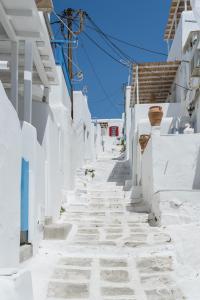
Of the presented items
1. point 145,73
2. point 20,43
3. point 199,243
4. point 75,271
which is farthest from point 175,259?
point 145,73

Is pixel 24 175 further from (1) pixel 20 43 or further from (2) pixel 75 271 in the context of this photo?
(1) pixel 20 43

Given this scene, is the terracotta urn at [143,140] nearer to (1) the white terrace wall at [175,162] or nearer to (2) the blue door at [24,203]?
(1) the white terrace wall at [175,162]

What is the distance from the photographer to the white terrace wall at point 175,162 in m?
10.5

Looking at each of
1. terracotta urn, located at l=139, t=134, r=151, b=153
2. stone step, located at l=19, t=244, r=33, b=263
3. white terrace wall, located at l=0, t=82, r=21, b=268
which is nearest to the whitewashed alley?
stone step, located at l=19, t=244, r=33, b=263

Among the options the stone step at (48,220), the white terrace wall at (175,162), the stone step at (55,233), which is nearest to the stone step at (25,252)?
the stone step at (55,233)

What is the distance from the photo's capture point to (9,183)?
14.5 feet

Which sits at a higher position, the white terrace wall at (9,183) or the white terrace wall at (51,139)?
the white terrace wall at (9,183)

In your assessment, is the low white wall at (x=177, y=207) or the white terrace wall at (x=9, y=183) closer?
the white terrace wall at (x=9, y=183)

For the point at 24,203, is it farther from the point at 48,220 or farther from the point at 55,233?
the point at 48,220

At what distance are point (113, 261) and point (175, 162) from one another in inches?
200

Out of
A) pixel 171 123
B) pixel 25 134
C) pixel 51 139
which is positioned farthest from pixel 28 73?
pixel 171 123

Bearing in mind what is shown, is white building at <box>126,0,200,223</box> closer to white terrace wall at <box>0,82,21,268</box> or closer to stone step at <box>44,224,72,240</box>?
stone step at <box>44,224,72,240</box>

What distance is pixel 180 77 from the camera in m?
17.2

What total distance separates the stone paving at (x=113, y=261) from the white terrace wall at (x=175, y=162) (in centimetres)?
123
